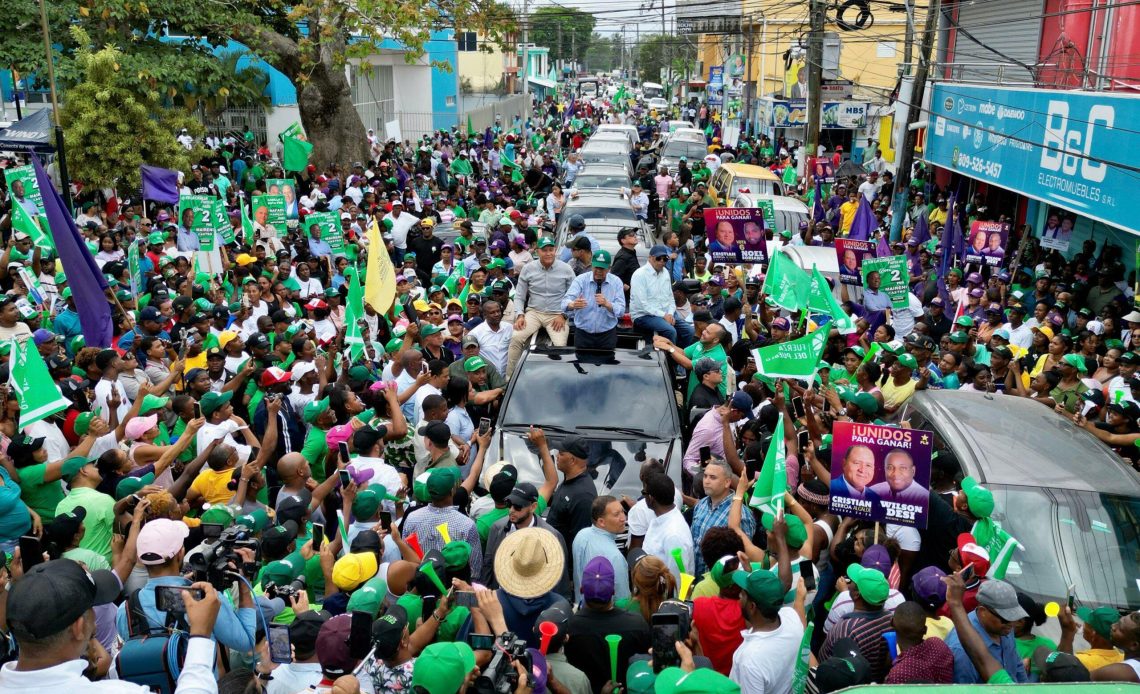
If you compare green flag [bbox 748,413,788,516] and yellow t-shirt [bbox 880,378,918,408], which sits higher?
green flag [bbox 748,413,788,516]

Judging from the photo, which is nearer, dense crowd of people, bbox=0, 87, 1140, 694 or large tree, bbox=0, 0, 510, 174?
dense crowd of people, bbox=0, 87, 1140, 694

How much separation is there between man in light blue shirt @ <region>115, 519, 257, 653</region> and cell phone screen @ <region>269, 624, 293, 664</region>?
0.12 m

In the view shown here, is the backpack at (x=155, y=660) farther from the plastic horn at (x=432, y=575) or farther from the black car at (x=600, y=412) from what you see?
the black car at (x=600, y=412)

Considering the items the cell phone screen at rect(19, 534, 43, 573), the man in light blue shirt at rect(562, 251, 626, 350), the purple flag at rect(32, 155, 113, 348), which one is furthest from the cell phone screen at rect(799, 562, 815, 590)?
the purple flag at rect(32, 155, 113, 348)

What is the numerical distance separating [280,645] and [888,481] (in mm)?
3295

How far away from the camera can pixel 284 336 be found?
898 cm

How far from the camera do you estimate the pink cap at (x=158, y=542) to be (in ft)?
15.3

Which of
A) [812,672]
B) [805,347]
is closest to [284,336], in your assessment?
[805,347]

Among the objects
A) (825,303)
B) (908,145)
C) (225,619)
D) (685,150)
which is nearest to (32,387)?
(225,619)

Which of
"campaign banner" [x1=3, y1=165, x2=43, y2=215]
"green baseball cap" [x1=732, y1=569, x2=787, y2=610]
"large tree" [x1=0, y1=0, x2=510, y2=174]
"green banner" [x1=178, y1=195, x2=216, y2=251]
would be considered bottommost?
"green baseball cap" [x1=732, y1=569, x2=787, y2=610]

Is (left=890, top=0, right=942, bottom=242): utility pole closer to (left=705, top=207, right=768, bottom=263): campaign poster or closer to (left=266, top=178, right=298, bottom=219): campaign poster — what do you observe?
(left=705, top=207, right=768, bottom=263): campaign poster

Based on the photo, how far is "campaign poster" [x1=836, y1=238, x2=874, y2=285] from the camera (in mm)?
12227

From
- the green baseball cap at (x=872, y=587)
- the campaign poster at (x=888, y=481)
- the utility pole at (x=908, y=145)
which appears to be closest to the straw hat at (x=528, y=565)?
the green baseball cap at (x=872, y=587)

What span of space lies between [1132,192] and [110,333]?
1071 centimetres
